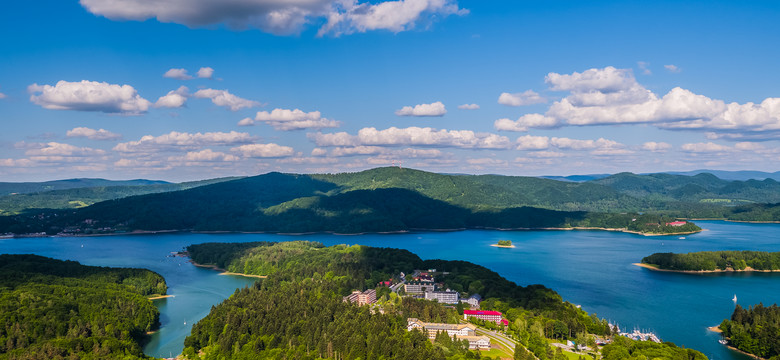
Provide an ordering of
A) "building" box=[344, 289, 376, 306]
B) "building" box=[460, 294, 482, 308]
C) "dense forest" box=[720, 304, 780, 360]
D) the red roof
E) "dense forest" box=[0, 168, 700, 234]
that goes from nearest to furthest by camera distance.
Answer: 1. "dense forest" box=[720, 304, 780, 360]
2. the red roof
3. "building" box=[460, 294, 482, 308]
4. "building" box=[344, 289, 376, 306]
5. "dense forest" box=[0, 168, 700, 234]

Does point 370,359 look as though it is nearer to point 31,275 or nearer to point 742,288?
point 31,275

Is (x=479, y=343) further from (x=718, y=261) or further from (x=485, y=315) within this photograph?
(x=718, y=261)

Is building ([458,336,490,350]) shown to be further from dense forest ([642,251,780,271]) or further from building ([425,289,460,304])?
dense forest ([642,251,780,271])

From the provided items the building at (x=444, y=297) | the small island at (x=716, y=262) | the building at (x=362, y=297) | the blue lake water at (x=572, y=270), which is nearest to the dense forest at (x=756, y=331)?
the blue lake water at (x=572, y=270)

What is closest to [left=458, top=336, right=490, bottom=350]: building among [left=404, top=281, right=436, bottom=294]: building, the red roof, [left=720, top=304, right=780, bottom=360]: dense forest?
the red roof

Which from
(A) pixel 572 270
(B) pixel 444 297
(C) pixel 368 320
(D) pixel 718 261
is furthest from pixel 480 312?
(D) pixel 718 261
